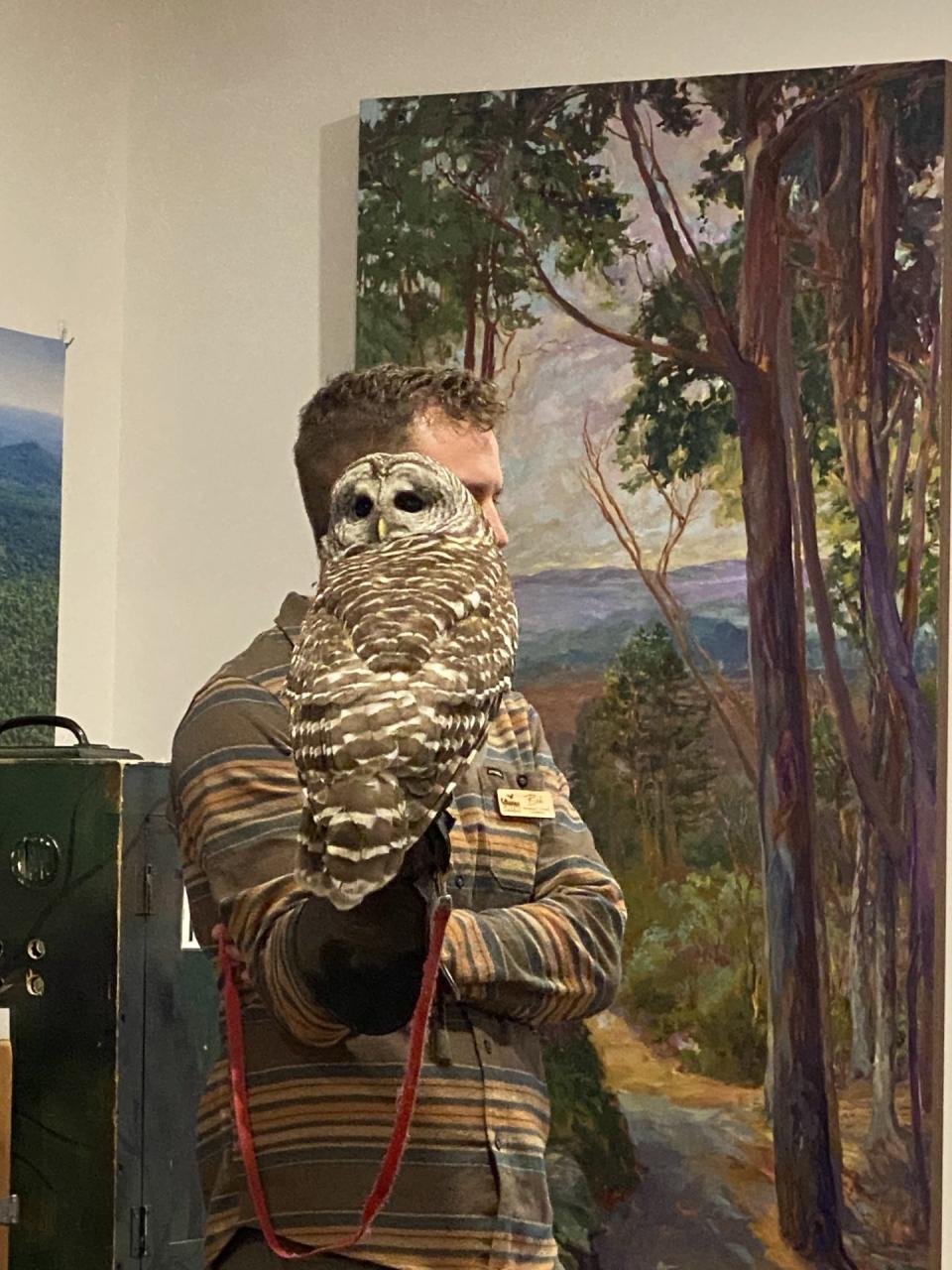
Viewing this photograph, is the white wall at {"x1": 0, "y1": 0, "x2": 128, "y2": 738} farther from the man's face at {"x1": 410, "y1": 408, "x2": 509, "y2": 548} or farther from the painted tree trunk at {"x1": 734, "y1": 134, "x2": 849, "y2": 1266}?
the man's face at {"x1": 410, "y1": 408, "x2": 509, "y2": 548}

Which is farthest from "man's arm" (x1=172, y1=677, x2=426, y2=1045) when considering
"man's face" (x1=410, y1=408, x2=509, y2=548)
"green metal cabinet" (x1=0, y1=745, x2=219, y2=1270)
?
"green metal cabinet" (x1=0, y1=745, x2=219, y2=1270)

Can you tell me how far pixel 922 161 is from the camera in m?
2.43

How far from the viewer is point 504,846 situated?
132cm

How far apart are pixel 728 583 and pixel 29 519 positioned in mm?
993

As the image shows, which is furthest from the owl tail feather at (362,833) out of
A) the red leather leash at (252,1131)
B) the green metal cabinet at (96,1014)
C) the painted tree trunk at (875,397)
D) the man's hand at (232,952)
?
the painted tree trunk at (875,397)

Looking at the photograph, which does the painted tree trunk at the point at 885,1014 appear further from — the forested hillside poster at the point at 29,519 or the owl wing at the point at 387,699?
the owl wing at the point at 387,699

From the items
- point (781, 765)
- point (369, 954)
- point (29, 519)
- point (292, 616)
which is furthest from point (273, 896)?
point (29, 519)

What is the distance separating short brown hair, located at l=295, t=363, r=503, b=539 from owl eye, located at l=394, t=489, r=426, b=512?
217 millimetres

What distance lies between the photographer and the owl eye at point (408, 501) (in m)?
1.09

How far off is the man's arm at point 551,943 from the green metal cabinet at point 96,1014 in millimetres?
798

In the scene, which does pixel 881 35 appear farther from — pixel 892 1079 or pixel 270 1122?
pixel 270 1122

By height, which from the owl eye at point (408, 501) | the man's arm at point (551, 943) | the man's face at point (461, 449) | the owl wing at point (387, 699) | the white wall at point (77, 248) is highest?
the white wall at point (77, 248)

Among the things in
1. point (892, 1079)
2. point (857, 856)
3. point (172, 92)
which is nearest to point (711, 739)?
point (857, 856)

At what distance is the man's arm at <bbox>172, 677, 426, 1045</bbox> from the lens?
940 mm
